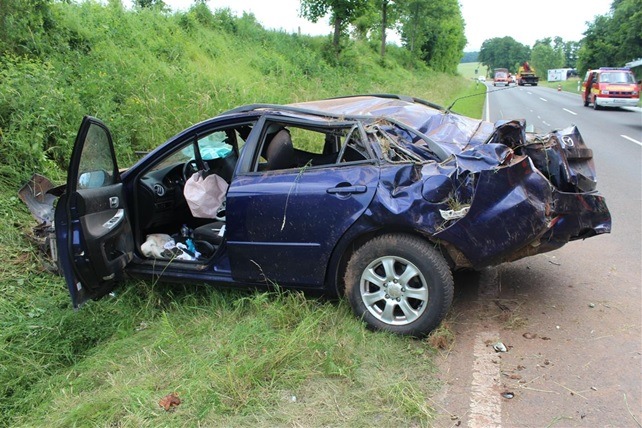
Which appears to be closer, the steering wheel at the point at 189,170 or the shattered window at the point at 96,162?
the shattered window at the point at 96,162

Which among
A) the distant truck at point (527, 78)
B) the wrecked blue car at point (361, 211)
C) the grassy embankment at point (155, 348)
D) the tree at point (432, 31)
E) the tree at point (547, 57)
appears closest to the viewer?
the grassy embankment at point (155, 348)

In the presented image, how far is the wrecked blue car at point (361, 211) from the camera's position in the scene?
3260 millimetres

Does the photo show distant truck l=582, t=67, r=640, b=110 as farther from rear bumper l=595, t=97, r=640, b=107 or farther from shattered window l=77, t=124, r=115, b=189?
shattered window l=77, t=124, r=115, b=189

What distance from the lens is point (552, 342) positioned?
3406 mm

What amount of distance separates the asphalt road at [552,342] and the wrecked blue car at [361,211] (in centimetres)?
50

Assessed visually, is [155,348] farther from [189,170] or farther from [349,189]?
[189,170]

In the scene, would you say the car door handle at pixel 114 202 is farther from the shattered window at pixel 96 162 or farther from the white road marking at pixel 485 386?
the white road marking at pixel 485 386

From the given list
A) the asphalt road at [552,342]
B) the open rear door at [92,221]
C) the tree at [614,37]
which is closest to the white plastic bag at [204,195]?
the open rear door at [92,221]

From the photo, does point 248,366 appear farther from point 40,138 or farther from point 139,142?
point 139,142

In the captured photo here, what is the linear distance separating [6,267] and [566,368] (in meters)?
4.67

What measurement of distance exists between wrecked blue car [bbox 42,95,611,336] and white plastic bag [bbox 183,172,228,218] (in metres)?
0.29

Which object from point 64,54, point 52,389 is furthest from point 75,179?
point 64,54

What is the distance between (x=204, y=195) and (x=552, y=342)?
116 inches

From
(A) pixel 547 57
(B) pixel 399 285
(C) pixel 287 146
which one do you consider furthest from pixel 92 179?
(A) pixel 547 57
